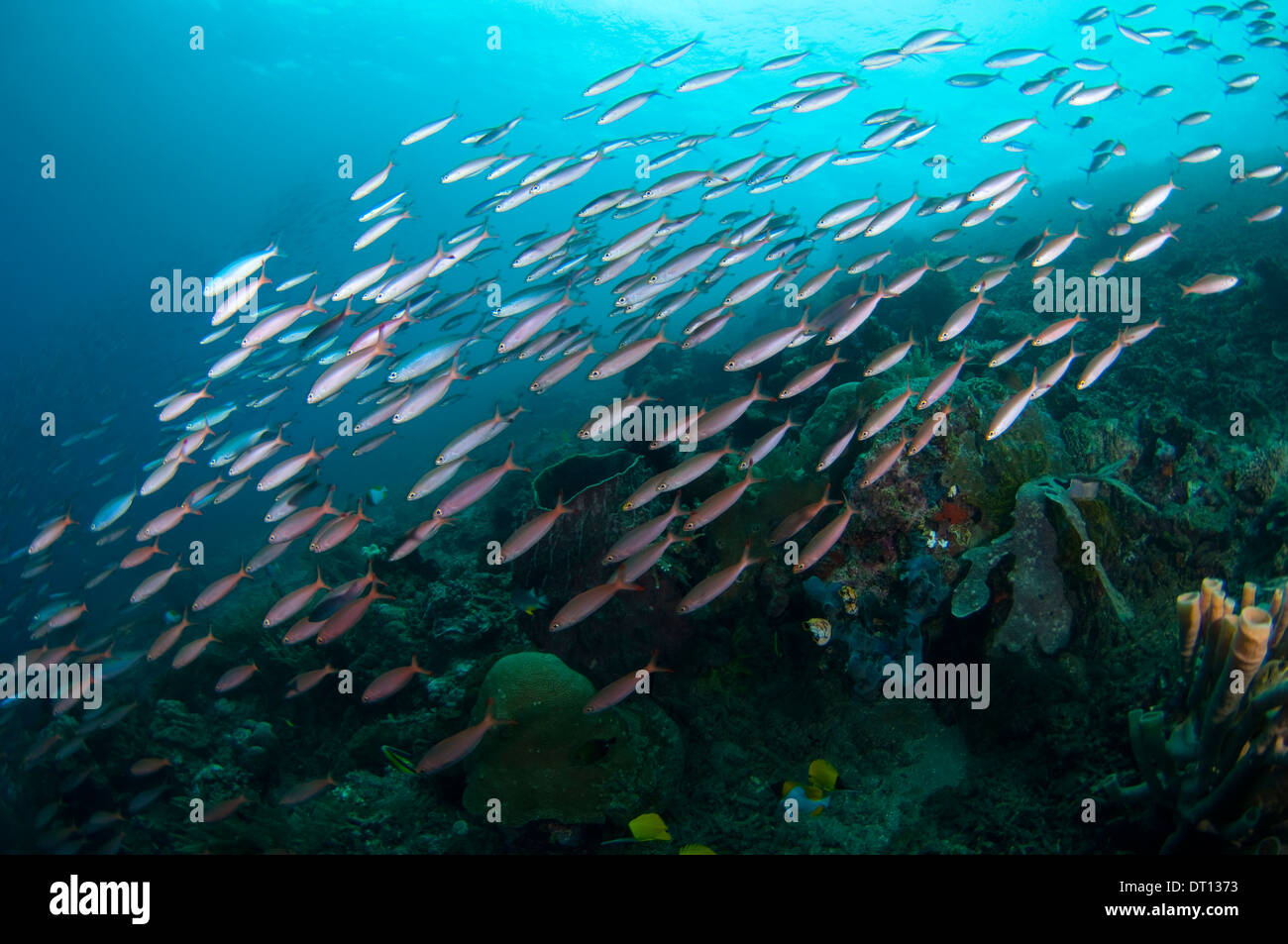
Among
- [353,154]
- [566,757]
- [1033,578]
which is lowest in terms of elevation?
[566,757]

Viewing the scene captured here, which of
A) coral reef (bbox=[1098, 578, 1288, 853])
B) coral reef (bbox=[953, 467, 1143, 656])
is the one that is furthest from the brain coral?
coral reef (bbox=[1098, 578, 1288, 853])

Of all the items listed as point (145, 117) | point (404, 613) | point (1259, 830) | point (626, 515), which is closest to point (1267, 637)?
point (1259, 830)

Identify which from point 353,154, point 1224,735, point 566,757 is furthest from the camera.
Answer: point 353,154


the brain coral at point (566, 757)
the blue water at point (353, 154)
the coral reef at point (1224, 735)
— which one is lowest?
the brain coral at point (566, 757)

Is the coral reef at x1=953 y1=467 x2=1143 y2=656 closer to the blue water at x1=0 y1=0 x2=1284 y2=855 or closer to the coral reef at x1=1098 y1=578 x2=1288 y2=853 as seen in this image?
the coral reef at x1=1098 y1=578 x2=1288 y2=853

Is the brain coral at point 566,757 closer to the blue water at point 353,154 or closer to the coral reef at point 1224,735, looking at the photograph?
the coral reef at point 1224,735

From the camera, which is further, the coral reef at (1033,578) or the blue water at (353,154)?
the blue water at (353,154)

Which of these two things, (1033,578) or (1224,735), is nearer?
(1224,735)

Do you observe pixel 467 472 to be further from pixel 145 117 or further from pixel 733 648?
pixel 145 117

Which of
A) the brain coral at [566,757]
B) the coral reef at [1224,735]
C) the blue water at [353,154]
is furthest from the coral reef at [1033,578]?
the blue water at [353,154]

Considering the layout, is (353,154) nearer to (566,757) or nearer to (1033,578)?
(566,757)

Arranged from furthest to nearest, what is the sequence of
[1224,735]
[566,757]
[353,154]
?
1. [353,154]
2. [566,757]
3. [1224,735]

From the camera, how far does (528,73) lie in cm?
5469

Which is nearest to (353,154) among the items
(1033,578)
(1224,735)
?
(1033,578)
